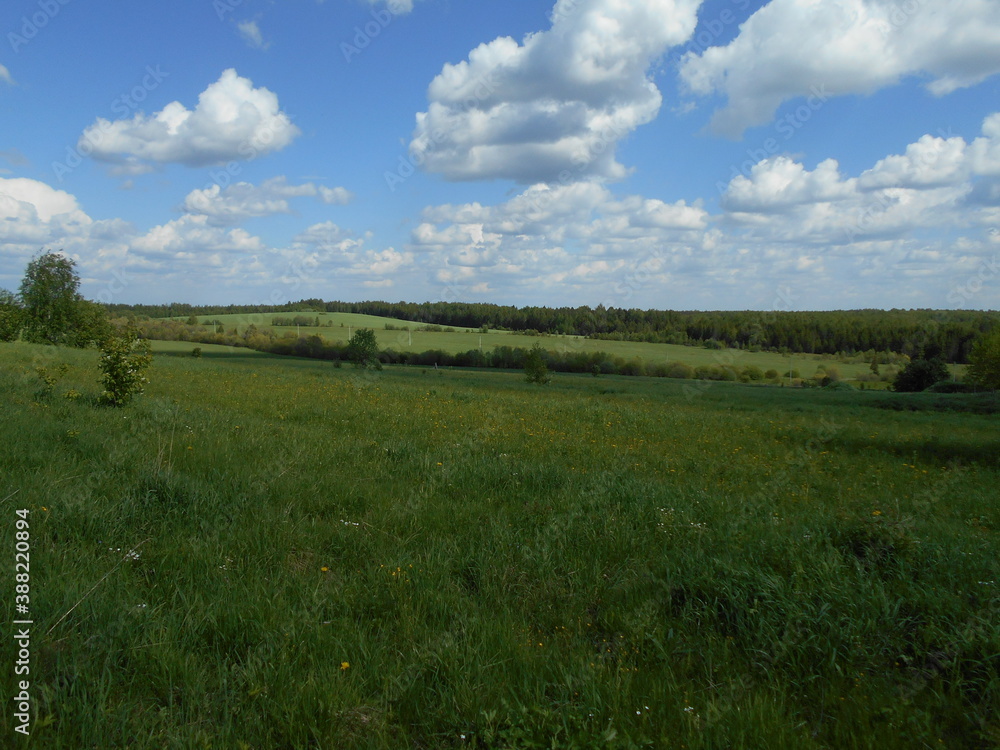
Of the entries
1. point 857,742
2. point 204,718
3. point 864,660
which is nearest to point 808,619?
point 864,660

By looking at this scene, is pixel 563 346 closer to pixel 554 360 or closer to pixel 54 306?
pixel 554 360

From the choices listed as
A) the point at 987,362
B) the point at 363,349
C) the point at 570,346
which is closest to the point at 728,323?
the point at 570,346

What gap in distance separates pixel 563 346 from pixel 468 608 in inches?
3619

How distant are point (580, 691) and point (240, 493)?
13.9 feet

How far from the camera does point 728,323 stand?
10069cm

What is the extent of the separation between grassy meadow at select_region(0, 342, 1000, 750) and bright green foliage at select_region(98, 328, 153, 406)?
3289 mm

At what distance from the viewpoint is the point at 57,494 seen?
16.6 feet

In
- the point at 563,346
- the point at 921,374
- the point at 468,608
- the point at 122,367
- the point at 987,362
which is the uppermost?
the point at 122,367

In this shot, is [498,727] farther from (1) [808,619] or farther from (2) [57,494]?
(2) [57,494]

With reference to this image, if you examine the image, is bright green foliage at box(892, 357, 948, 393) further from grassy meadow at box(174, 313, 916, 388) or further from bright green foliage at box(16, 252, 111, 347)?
bright green foliage at box(16, 252, 111, 347)

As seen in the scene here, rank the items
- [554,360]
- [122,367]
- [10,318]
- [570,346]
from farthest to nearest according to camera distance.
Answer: [570,346]
[554,360]
[10,318]
[122,367]

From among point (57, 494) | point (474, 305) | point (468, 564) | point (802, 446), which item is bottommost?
point (802, 446)

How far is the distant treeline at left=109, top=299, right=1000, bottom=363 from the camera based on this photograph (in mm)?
75875

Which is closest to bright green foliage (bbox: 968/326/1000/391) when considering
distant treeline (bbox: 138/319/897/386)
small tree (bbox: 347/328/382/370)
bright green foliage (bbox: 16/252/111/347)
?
distant treeline (bbox: 138/319/897/386)
